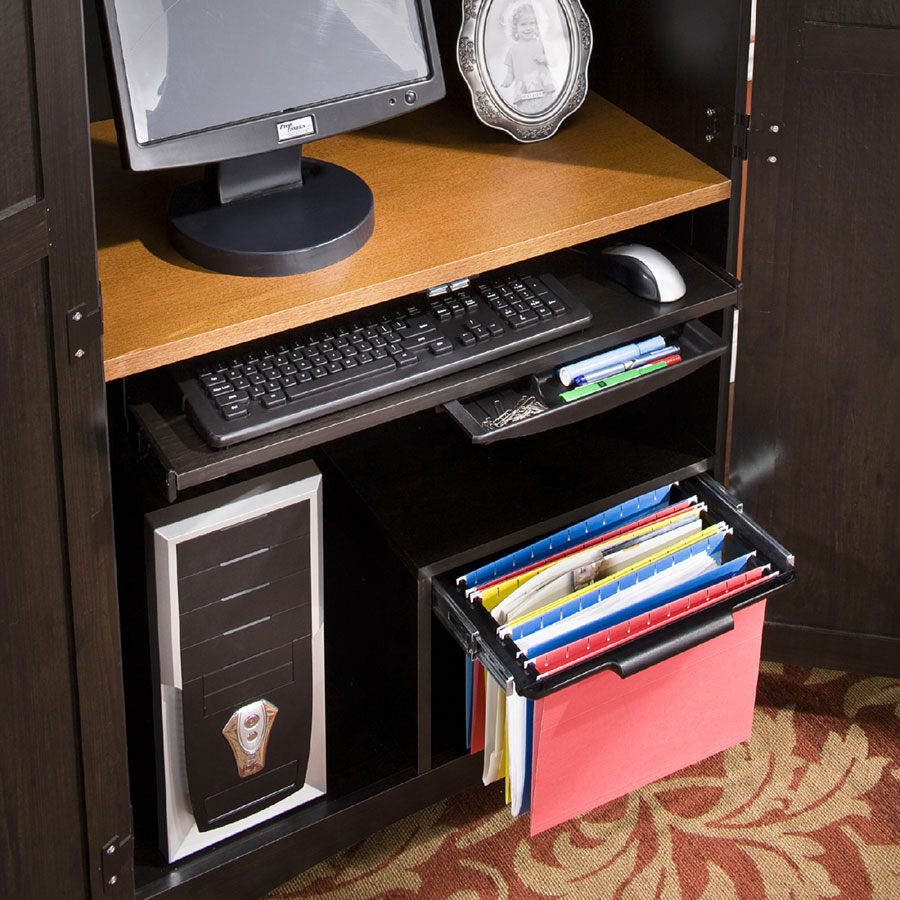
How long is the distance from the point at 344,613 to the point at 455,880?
40cm

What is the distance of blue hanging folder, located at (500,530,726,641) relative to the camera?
68.5 inches

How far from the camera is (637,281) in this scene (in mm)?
1801

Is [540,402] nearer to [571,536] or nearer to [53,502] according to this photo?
[571,536]

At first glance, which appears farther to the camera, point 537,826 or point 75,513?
point 537,826

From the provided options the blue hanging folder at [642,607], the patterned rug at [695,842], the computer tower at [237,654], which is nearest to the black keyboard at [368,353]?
the computer tower at [237,654]

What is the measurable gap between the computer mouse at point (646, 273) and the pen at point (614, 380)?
7 cm

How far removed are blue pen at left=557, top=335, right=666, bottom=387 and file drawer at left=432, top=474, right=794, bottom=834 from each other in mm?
235

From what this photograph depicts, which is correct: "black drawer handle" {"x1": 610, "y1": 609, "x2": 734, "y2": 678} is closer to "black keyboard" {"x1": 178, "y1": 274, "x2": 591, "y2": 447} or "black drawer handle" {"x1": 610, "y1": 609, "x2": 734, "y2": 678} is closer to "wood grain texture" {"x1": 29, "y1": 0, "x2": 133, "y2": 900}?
"black keyboard" {"x1": 178, "y1": 274, "x2": 591, "y2": 447}

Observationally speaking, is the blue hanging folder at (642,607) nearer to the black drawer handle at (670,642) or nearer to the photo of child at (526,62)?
the black drawer handle at (670,642)

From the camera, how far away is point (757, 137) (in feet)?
5.74

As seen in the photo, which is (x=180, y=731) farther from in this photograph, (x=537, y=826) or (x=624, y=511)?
(x=624, y=511)

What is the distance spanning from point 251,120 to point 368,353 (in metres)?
0.28

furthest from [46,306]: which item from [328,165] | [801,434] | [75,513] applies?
[801,434]

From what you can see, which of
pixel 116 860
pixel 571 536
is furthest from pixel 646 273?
pixel 116 860
